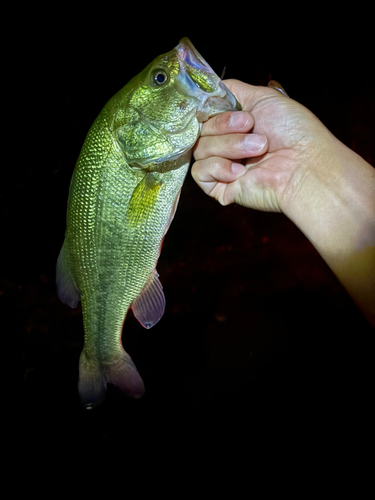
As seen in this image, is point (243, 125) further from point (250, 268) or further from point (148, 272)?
point (250, 268)

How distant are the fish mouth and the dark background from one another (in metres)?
3.80

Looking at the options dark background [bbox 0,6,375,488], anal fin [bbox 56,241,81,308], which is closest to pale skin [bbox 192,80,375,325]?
anal fin [bbox 56,241,81,308]

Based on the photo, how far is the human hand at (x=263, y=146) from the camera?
1.41m

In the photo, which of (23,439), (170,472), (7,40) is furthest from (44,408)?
(7,40)

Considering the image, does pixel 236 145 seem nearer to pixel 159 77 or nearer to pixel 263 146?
pixel 263 146

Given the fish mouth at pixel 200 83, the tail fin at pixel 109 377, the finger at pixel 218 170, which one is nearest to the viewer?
the fish mouth at pixel 200 83

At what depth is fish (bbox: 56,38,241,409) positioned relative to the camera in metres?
1.25

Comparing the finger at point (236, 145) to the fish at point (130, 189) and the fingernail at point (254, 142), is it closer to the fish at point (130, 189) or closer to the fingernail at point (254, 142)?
the fingernail at point (254, 142)

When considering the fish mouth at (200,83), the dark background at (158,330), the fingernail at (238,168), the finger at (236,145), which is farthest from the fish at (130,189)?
the dark background at (158,330)

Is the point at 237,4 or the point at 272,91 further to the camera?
the point at 237,4

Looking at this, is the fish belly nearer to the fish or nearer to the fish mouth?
the fish

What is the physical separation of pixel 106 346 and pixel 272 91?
1717mm

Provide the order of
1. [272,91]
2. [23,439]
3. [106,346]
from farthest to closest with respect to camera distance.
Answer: [23,439]
[106,346]
[272,91]

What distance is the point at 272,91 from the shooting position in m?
1.60
